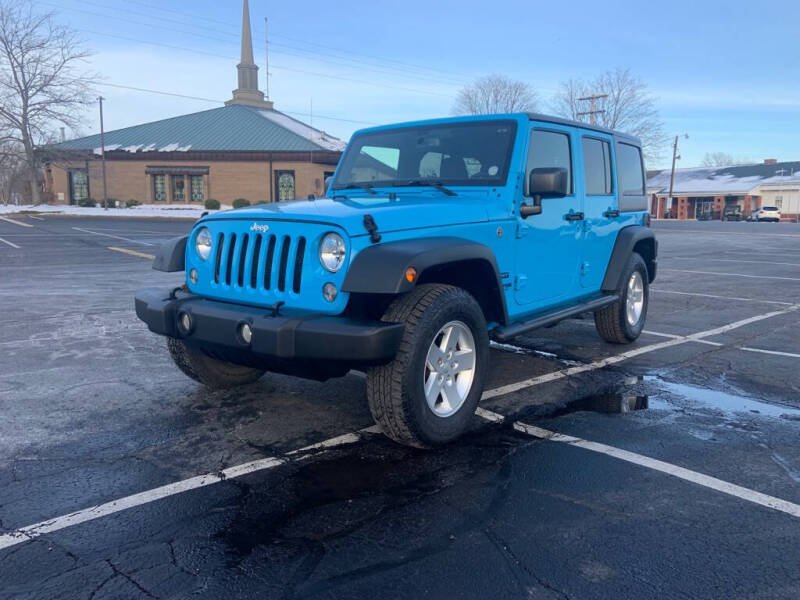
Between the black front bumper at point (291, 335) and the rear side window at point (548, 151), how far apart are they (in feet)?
6.51

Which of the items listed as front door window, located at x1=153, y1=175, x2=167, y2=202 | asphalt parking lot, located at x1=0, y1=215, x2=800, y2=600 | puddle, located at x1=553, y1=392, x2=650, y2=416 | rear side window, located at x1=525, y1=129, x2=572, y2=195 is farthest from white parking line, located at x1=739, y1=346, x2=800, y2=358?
front door window, located at x1=153, y1=175, x2=167, y2=202

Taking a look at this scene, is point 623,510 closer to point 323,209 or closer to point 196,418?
point 323,209

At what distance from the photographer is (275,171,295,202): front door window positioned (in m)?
45.7

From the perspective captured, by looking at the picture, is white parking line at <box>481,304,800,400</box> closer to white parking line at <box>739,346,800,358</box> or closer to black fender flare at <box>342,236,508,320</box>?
white parking line at <box>739,346,800,358</box>

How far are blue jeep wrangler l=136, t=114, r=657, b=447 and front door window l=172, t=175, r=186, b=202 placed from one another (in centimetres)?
4574

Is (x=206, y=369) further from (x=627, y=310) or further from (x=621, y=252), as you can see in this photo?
(x=627, y=310)

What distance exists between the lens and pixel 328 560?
267 centimetres

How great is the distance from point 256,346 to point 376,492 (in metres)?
0.99

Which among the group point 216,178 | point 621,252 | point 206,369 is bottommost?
point 206,369

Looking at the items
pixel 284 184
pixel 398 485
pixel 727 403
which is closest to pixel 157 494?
pixel 398 485

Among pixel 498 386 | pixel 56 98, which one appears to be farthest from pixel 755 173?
pixel 498 386

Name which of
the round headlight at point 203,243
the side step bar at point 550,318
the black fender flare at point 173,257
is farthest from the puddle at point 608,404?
the black fender flare at point 173,257

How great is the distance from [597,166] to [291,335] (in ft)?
12.8

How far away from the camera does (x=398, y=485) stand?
3387mm
